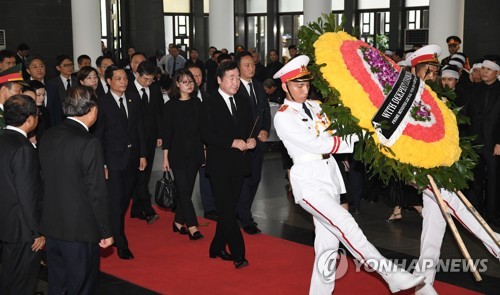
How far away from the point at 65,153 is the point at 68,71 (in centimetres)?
554

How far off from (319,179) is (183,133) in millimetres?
2478

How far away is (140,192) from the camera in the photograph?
8703mm

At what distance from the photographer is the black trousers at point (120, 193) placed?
7.00 meters

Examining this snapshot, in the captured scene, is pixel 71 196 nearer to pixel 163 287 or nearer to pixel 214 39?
pixel 163 287

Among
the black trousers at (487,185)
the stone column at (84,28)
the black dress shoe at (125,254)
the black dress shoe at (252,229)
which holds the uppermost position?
the stone column at (84,28)

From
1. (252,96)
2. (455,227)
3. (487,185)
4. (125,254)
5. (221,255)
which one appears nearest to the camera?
(455,227)

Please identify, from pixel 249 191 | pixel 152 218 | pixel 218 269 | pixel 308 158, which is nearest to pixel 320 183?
pixel 308 158

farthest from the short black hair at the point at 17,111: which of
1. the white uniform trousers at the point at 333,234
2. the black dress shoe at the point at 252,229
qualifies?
the black dress shoe at the point at 252,229

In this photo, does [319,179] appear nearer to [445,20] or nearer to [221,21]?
[445,20]

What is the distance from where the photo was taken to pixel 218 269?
264 inches

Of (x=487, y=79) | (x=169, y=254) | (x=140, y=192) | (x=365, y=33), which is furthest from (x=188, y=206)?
(x=365, y=33)

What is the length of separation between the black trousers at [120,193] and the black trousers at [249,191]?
149 cm

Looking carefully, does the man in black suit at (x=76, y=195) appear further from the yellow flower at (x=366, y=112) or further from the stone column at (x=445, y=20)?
the stone column at (x=445, y=20)

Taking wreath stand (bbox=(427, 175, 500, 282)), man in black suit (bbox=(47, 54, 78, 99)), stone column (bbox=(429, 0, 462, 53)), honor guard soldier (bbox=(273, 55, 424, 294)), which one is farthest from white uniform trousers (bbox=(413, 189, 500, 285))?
stone column (bbox=(429, 0, 462, 53))
